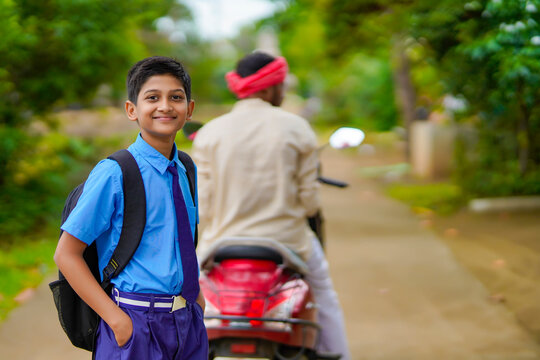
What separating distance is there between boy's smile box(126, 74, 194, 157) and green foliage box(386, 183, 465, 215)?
309 inches

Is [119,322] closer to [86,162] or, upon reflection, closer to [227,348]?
[227,348]

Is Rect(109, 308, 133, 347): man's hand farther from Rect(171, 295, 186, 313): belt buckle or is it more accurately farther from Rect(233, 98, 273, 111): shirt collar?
Rect(233, 98, 273, 111): shirt collar

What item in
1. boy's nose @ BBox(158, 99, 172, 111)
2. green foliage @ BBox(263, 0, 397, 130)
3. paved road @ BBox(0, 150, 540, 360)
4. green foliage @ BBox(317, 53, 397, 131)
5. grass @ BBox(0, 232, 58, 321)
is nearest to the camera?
boy's nose @ BBox(158, 99, 172, 111)

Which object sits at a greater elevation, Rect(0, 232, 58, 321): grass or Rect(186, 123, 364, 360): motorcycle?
Rect(186, 123, 364, 360): motorcycle

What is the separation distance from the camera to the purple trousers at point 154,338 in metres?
2.11

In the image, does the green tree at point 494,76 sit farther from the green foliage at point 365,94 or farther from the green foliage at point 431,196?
the green foliage at point 365,94

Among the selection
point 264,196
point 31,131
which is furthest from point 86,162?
point 264,196

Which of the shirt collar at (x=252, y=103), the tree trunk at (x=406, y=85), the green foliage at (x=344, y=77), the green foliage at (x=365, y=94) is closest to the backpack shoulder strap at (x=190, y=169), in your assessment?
the shirt collar at (x=252, y=103)

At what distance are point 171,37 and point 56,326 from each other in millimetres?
28891

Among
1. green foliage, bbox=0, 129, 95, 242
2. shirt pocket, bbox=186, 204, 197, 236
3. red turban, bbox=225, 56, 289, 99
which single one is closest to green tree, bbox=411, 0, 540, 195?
red turban, bbox=225, 56, 289, 99

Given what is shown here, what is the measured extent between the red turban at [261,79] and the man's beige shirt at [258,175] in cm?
12

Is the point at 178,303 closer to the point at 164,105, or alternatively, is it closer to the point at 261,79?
the point at 164,105

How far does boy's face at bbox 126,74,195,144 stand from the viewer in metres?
2.20

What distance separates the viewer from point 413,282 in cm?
652
